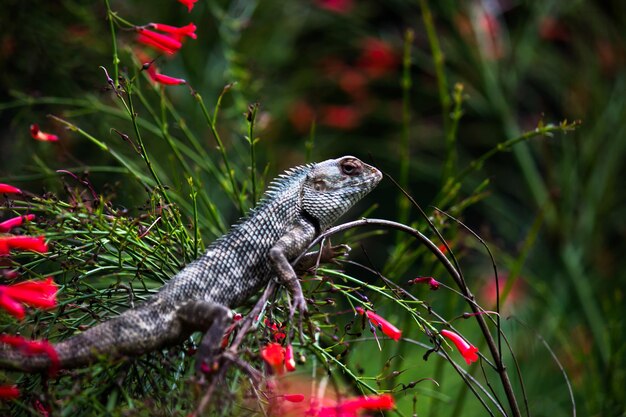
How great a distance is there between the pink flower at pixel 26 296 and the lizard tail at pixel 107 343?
125mm

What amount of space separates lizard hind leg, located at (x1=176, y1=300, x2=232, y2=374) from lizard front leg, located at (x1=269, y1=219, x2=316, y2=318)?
0.23 metres

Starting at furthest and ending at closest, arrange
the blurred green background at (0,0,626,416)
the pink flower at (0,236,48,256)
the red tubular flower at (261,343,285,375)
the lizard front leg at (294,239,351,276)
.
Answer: the blurred green background at (0,0,626,416), the lizard front leg at (294,239,351,276), the pink flower at (0,236,48,256), the red tubular flower at (261,343,285,375)

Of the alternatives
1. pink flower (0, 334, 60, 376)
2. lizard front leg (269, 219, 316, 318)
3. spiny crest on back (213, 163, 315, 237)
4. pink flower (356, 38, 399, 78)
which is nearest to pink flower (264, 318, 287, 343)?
lizard front leg (269, 219, 316, 318)

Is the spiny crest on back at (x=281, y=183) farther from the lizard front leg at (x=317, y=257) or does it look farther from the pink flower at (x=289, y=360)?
the pink flower at (x=289, y=360)

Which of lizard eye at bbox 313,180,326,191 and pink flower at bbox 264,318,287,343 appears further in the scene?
lizard eye at bbox 313,180,326,191

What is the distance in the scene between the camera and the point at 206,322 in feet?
8.23

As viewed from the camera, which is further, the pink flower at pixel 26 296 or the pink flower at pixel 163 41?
the pink flower at pixel 163 41

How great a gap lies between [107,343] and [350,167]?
1323mm

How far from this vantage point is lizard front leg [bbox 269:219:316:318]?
2.49 m

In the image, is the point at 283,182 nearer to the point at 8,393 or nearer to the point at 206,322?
the point at 206,322

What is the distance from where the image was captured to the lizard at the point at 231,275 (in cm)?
242

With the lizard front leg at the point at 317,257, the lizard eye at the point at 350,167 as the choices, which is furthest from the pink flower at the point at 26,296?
the lizard eye at the point at 350,167

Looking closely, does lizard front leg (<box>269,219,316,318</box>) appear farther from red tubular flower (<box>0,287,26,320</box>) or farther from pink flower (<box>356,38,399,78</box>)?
pink flower (<box>356,38,399,78</box>)

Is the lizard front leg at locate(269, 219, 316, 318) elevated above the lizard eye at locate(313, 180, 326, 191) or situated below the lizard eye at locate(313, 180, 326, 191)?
below
